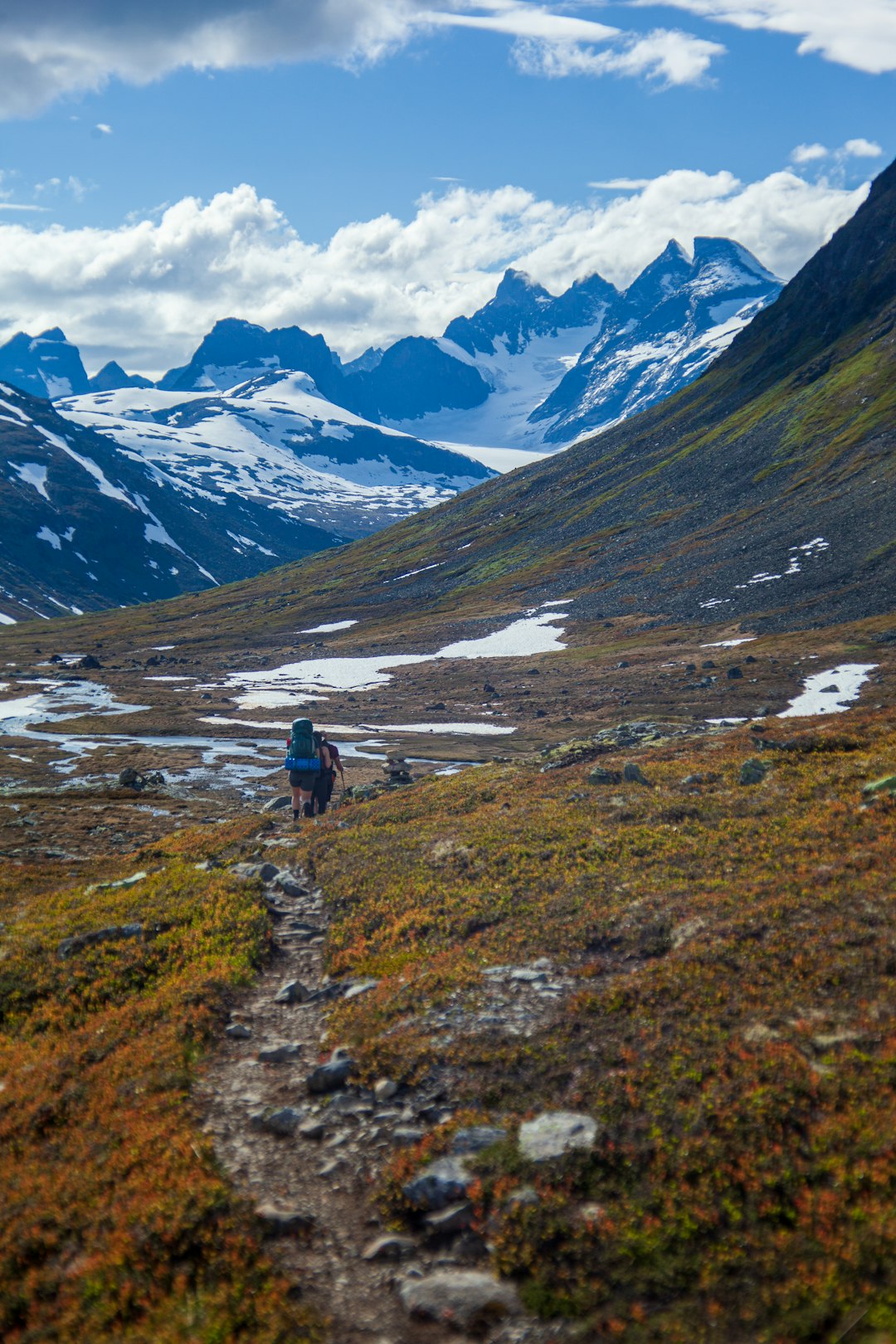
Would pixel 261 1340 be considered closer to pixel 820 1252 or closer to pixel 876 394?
pixel 820 1252

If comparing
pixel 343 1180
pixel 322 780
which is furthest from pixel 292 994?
pixel 322 780

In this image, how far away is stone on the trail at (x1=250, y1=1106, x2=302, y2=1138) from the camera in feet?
37.2

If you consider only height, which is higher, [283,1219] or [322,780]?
[322,780]

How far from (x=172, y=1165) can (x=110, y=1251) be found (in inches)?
45.6

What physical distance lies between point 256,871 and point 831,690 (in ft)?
154

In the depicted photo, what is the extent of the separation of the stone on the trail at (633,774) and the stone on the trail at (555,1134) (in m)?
15.1

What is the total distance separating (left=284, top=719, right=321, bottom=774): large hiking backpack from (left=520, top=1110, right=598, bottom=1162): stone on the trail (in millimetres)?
20981

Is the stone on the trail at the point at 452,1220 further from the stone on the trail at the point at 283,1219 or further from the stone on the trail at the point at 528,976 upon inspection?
the stone on the trail at the point at 528,976

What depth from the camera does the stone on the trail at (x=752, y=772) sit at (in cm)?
2289

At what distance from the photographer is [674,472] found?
545ft

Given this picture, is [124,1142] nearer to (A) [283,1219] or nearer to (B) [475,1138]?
(A) [283,1219]

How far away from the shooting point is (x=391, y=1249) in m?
9.23

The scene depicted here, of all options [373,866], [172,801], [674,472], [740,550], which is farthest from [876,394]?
[373,866]

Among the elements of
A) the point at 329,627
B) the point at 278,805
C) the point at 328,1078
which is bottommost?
the point at 278,805
